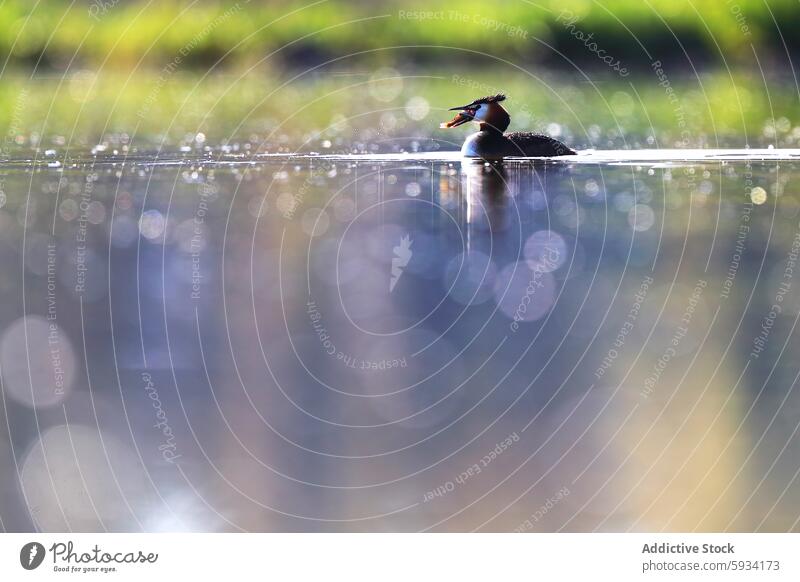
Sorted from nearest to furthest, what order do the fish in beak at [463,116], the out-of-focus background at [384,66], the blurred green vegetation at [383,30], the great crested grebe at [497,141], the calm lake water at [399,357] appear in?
the calm lake water at [399,357] < the great crested grebe at [497,141] < the fish in beak at [463,116] < the out-of-focus background at [384,66] < the blurred green vegetation at [383,30]

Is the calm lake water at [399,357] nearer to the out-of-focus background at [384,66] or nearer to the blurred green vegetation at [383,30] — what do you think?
the out-of-focus background at [384,66]

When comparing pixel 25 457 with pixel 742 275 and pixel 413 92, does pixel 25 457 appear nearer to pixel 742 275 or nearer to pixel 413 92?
pixel 742 275

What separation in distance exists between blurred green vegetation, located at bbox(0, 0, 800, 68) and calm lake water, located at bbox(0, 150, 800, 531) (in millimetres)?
5558

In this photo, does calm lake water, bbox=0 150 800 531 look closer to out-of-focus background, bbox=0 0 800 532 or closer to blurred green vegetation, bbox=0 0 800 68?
out-of-focus background, bbox=0 0 800 532

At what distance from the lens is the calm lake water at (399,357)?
181 inches

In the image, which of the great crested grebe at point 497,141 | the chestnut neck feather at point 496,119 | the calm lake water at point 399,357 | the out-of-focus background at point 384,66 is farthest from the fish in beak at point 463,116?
the calm lake water at point 399,357

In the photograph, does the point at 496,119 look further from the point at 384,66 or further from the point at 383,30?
the point at 383,30

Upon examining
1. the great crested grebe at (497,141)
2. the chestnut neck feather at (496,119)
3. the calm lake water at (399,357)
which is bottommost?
the calm lake water at (399,357)

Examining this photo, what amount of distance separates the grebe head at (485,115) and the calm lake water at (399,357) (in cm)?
340

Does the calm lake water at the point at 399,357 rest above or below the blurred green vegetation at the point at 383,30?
below

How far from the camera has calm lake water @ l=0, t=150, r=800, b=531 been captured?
460 centimetres

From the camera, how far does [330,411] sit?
208 inches

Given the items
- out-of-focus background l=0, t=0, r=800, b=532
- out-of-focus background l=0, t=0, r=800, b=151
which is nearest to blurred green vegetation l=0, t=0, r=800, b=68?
out-of-focus background l=0, t=0, r=800, b=151

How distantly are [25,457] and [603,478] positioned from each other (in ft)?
8.08
